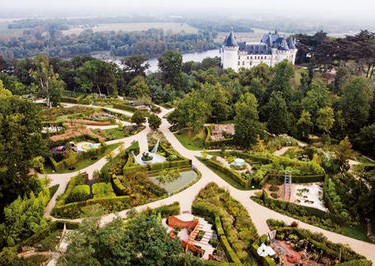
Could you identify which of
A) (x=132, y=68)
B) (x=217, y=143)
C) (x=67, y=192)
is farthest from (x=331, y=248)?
(x=132, y=68)

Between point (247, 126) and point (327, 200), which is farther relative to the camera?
point (247, 126)

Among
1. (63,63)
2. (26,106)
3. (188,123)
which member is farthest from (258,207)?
(63,63)

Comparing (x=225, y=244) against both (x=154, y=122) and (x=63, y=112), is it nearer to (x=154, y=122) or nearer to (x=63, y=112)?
(x=154, y=122)

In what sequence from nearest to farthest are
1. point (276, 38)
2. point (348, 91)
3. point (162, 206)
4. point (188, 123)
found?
1. point (162, 206)
2. point (188, 123)
3. point (348, 91)
4. point (276, 38)

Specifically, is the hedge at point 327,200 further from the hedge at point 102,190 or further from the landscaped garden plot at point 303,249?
the hedge at point 102,190

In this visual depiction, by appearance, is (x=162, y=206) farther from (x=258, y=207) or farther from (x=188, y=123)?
(x=188, y=123)

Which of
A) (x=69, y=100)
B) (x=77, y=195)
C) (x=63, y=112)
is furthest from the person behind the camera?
(x=69, y=100)

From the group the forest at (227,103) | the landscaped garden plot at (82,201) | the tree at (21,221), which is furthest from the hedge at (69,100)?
the tree at (21,221)
